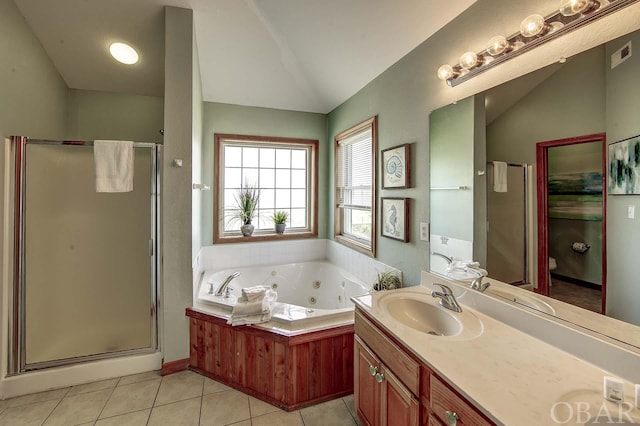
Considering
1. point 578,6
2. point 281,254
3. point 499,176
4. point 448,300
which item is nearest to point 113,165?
point 281,254

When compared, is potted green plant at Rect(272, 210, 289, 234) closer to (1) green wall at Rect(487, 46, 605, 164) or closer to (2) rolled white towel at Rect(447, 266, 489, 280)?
(2) rolled white towel at Rect(447, 266, 489, 280)

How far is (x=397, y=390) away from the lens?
3.86 feet

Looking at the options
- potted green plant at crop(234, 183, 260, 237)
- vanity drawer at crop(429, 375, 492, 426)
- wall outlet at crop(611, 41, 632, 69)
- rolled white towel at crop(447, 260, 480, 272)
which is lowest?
vanity drawer at crop(429, 375, 492, 426)

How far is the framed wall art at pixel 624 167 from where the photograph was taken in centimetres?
94

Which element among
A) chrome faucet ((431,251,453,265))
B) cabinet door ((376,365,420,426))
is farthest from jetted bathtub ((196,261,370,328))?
cabinet door ((376,365,420,426))

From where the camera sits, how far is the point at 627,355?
0.92m

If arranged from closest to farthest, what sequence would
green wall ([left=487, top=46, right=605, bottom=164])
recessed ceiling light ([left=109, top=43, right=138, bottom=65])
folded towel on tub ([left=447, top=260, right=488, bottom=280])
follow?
green wall ([left=487, top=46, right=605, bottom=164]), folded towel on tub ([left=447, top=260, right=488, bottom=280]), recessed ceiling light ([left=109, top=43, right=138, bottom=65])

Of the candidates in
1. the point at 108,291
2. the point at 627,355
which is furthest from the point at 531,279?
the point at 108,291

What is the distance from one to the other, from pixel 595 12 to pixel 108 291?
3454 millimetres

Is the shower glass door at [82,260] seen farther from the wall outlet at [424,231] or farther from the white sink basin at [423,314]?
the wall outlet at [424,231]

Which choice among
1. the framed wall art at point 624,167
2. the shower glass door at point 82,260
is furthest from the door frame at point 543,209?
the shower glass door at point 82,260

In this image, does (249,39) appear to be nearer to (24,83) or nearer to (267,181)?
(267,181)

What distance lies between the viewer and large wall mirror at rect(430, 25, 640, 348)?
3.26 feet

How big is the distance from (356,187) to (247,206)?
53.3 inches
